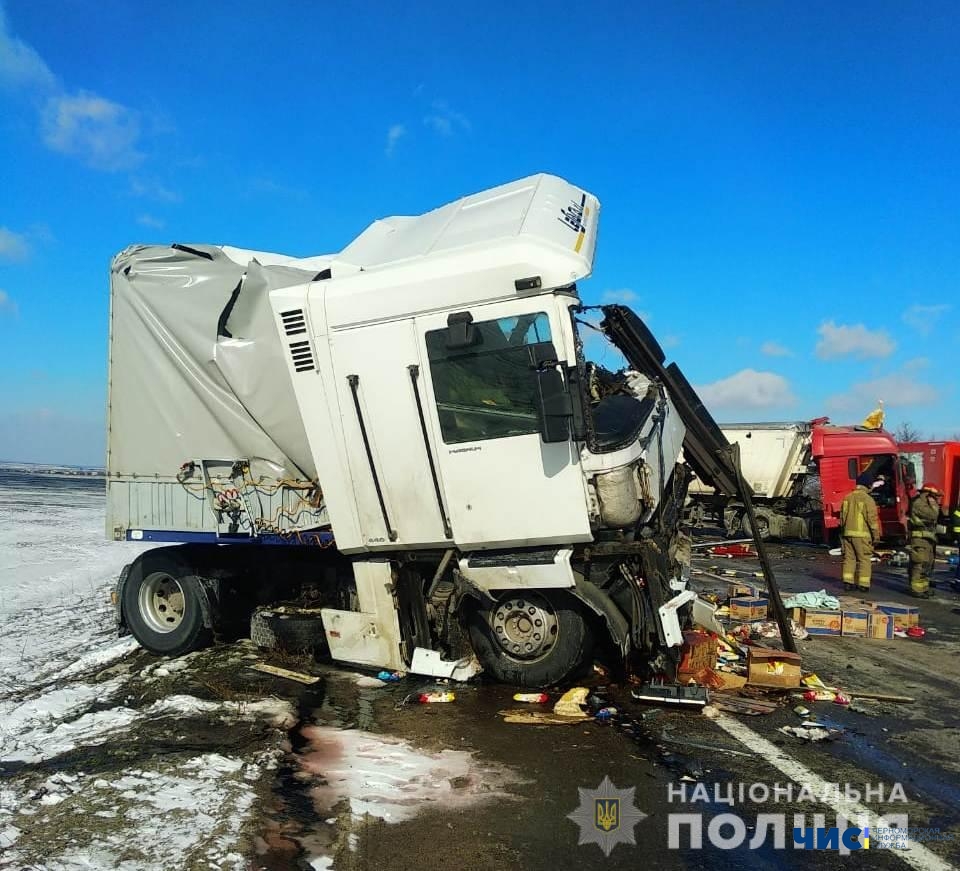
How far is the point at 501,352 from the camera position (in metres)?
5.02

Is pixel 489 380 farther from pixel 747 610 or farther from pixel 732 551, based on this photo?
pixel 732 551

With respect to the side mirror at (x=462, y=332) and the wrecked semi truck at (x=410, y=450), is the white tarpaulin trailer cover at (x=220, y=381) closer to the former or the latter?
the wrecked semi truck at (x=410, y=450)

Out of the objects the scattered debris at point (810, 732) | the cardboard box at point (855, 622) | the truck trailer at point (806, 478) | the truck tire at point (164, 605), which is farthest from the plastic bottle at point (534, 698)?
the truck trailer at point (806, 478)

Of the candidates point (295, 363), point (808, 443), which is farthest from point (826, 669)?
point (808, 443)

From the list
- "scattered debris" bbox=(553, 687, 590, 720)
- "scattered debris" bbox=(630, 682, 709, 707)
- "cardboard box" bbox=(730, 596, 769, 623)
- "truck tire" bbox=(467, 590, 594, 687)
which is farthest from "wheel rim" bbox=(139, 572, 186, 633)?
"cardboard box" bbox=(730, 596, 769, 623)

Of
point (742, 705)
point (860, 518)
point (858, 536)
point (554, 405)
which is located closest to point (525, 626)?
point (742, 705)

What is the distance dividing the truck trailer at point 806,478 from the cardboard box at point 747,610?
8.78m

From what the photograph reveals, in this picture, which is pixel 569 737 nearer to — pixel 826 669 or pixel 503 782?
pixel 503 782

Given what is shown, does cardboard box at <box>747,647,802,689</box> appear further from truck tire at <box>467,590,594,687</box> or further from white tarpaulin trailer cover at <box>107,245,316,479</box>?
white tarpaulin trailer cover at <box>107,245,316,479</box>

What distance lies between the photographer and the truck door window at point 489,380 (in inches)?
195

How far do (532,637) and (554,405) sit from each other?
179 cm

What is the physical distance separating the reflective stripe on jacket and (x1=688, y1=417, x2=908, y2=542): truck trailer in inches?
213

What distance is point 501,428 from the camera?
5.07 metres

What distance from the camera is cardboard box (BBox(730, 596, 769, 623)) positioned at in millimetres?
7715
